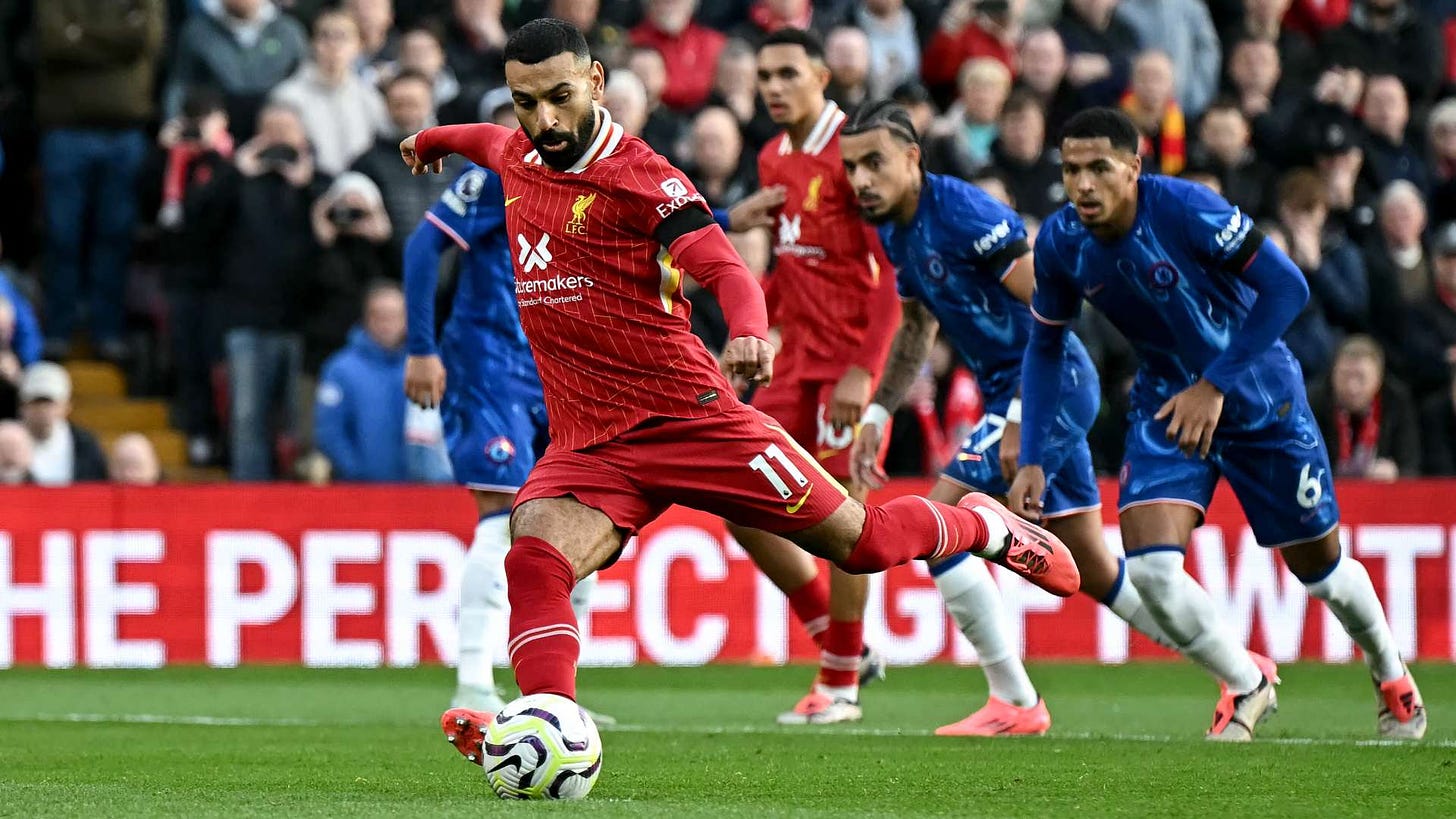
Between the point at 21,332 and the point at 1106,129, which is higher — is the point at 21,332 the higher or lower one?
the lower one

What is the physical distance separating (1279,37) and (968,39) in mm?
A: 3072

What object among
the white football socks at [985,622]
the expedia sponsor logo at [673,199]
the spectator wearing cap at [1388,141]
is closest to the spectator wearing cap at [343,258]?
the white football socks at [985,622]

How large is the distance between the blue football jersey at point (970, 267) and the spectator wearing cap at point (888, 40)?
704 centimetres

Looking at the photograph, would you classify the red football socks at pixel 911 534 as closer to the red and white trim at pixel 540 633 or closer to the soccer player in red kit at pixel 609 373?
the soccer player in red kit at pixel 609 373

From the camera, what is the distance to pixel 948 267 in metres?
9.59

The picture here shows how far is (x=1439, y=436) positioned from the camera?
1522cm

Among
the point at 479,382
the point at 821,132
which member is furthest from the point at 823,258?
the point at 479,382

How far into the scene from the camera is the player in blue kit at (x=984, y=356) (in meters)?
9.48

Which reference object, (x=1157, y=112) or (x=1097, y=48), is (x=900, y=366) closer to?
(x=1157, y=112)

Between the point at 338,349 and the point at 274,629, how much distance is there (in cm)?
237

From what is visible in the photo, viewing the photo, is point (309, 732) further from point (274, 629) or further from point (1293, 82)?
point (1293, 82)

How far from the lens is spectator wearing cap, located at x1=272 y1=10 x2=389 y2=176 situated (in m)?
15.5

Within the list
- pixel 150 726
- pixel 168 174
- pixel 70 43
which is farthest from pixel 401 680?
pixel 70 43

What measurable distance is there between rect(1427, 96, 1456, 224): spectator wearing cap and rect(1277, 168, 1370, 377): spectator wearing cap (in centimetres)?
183
